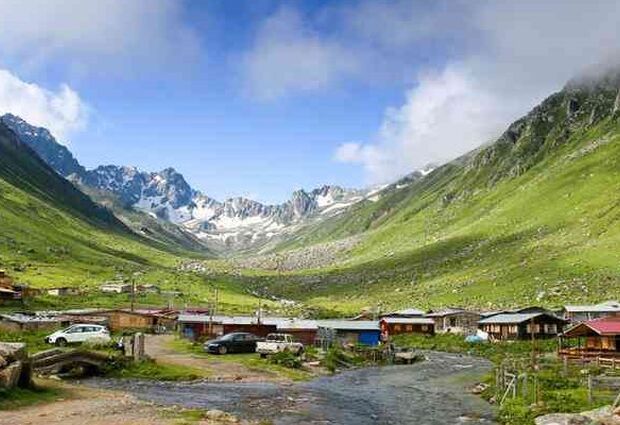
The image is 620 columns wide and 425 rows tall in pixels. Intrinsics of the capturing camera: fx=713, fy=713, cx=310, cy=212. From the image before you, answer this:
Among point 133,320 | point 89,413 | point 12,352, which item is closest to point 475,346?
point 133,320

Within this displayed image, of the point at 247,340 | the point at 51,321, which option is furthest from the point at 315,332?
the point at 51,321

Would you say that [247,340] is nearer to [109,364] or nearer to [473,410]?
[109,364]

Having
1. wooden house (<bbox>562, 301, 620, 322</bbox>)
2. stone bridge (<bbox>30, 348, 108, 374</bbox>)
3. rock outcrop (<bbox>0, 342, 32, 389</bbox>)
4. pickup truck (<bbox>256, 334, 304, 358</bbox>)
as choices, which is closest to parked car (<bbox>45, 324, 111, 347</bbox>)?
pickup truck (<bbox>256, 334, 304, 358</bbox>)

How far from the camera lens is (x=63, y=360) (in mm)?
62531

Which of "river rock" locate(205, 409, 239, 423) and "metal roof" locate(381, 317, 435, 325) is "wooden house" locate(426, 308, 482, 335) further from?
"river rock" locate(205, 409, 239, 423)

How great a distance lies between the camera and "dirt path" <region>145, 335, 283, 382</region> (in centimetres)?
7075

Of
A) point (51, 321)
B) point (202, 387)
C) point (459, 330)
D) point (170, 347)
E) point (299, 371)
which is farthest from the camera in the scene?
point (459, 330)

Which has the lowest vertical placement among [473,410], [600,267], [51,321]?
[473,410]

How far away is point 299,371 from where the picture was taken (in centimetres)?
8144

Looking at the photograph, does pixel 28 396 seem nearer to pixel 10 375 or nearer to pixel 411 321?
pixel 10 375

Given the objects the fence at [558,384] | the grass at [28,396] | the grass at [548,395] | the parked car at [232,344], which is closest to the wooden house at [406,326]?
the grass at [548,395]

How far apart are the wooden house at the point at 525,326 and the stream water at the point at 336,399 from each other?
5806 centimetres

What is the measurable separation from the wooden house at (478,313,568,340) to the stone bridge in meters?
90.7

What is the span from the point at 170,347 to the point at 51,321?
2451 cm
